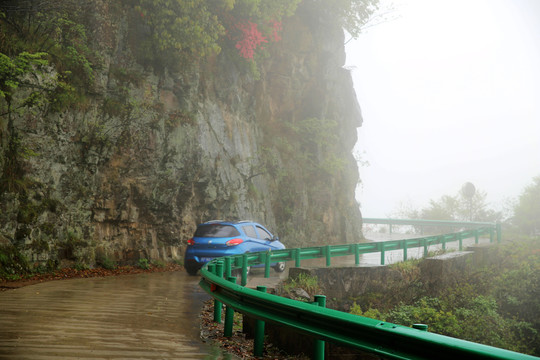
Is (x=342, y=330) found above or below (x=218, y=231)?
below

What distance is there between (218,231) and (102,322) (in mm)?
7081

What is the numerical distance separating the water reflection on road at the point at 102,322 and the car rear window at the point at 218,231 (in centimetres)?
223

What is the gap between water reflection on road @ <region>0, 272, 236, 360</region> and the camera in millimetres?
5449

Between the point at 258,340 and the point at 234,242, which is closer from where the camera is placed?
the point at 258,340

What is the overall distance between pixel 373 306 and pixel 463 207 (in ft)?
139

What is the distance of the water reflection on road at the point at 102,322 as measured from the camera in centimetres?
545

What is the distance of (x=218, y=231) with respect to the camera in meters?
14.2

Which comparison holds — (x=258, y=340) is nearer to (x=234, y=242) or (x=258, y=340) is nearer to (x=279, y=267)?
(x=234, y=242)

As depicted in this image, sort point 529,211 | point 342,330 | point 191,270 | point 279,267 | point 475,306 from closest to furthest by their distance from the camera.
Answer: point 342,330, point 191,270, point 475,306, point 279,267, point 529,211

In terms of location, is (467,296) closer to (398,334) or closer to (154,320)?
(154,320)

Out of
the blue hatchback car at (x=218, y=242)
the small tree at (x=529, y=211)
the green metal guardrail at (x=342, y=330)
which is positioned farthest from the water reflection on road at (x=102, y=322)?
the small tree at (x=529, y=211)

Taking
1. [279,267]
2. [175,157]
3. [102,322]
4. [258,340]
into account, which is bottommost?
[279,267]

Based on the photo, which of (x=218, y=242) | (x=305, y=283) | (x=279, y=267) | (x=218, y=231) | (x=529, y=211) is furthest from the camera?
(x=529, y=211)

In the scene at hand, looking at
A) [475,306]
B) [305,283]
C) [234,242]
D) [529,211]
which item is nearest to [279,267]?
[234,242]
